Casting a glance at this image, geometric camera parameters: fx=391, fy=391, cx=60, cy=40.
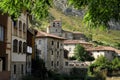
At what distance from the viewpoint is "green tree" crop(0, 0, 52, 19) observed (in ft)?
44.2

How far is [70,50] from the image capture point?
13200cm

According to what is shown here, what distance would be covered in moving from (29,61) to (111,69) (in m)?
40.5

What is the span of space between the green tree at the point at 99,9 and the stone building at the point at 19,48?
31.1 metres

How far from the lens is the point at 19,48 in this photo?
49312 millimetres

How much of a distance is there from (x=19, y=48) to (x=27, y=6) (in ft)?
118

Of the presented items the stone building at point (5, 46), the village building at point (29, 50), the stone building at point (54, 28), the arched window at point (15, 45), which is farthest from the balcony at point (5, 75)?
the stone building at point (54, 28)

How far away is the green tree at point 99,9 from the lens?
13.0 m

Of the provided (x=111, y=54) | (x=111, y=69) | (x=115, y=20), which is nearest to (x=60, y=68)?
(x=111, y=69)

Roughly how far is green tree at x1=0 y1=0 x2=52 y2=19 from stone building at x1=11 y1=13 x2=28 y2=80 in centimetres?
3099

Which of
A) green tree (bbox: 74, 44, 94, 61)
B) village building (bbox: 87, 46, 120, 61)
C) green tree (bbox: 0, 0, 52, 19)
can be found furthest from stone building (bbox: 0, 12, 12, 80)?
village building (bbox: 87, 46, 120, 61)

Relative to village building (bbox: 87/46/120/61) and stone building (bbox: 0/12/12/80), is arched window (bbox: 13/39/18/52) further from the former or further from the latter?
village building (bbox: 87/46/120/61)

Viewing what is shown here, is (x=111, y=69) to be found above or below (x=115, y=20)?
below

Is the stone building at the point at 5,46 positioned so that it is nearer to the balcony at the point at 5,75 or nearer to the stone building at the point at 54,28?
the balcony at the point at 5,75

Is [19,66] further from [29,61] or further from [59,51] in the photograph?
[59,51]
